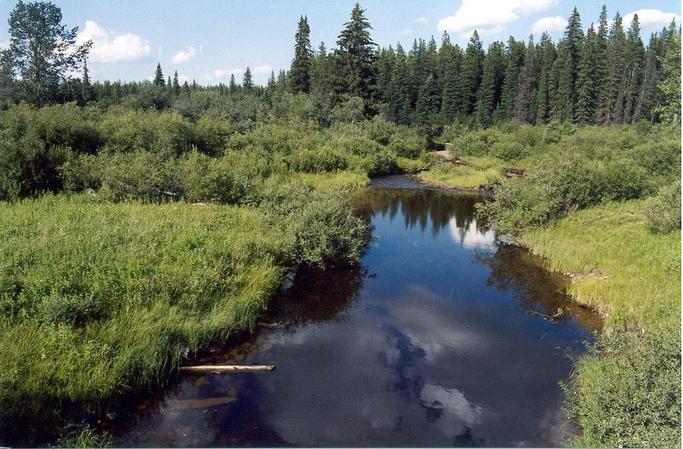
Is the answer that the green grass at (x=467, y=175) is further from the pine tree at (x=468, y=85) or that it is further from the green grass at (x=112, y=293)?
the pine tree at (x=468, y=85)

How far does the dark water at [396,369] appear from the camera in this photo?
386 inches

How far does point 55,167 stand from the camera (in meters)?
22.5

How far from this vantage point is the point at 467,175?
40.4 metres

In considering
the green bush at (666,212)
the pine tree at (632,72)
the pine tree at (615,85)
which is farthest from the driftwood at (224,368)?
the pine tree at (632,72)

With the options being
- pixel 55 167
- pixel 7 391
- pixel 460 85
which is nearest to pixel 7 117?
pixel 55 167

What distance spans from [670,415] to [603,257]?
454 inches

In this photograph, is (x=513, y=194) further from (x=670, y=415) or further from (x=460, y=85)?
(x=460, y=85)

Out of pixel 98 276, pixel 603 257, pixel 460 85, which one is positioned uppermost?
pixel 460 85

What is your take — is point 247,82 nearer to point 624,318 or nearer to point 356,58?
point 356,58

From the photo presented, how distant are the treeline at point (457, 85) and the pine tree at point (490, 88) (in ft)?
0.53

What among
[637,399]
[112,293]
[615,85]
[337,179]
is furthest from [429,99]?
[637,399]

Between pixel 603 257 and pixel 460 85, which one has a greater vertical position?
pixel 460 85

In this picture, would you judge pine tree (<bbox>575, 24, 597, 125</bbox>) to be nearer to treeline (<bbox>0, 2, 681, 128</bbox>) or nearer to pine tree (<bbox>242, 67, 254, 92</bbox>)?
treeline (<bbox>0, 2, 681, 128</bbox>)

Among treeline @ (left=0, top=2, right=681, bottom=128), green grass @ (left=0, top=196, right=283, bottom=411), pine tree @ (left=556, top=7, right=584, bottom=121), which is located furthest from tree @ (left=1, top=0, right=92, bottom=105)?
pine tree @ (left=556, top=7, right=584, bottom=121)
